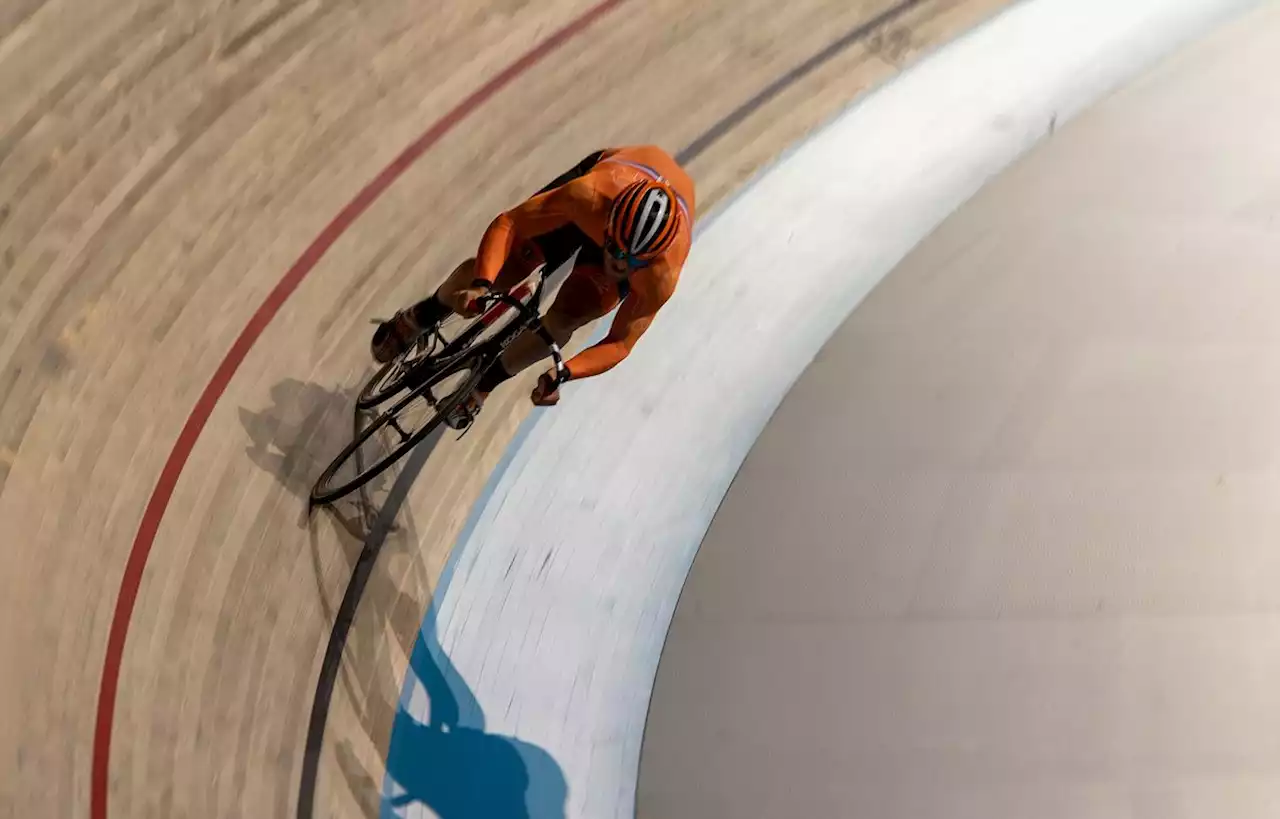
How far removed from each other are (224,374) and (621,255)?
132cm

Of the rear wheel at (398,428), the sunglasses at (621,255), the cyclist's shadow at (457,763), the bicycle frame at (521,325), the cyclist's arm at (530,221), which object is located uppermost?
the cyclist's arm at (530,221)

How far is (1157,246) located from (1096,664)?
1.34m

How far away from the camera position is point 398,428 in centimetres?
223

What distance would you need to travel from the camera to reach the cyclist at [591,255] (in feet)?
5.65

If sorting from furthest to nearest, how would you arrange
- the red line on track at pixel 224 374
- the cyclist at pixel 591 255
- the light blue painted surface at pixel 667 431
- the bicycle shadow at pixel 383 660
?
the light blue painted surface at pixel 667 431
the bicycle shadow at pixel 383 660
the red line on track at pixel 224 374
the cyclist at pixel 591 255

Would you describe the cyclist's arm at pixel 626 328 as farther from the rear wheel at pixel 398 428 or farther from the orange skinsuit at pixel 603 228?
the rear wheel at pixel 398 428

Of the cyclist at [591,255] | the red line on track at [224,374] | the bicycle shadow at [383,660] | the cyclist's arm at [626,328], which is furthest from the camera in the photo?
the bicycle shadow at [383,660]

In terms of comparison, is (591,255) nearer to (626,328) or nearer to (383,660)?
(626,328)

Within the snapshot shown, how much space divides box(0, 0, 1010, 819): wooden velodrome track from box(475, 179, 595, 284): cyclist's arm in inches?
34.0

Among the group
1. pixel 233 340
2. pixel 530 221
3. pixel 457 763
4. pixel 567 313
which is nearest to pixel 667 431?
pixel 567 313

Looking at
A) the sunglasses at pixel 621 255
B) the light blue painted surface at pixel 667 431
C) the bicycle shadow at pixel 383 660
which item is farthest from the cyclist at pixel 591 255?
the light blue painted surface at pixel 667 431

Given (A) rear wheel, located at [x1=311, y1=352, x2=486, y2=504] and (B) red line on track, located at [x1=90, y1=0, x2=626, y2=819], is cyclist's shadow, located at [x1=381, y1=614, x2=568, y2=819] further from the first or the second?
(B) red line on track, located at [x1=90, y1=0, x2=626, y2=819]

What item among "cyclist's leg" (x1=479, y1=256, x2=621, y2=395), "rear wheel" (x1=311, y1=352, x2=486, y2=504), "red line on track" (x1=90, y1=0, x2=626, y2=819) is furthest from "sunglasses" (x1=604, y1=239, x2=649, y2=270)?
"red line on track" (x1=90, y1=0, x2=626, y2=819)

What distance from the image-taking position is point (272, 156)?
2.60 metres
